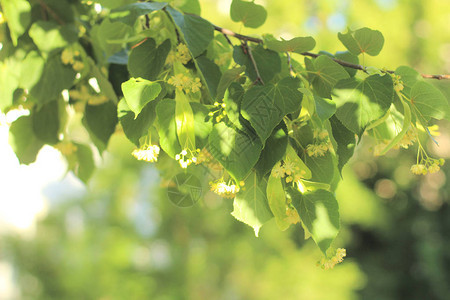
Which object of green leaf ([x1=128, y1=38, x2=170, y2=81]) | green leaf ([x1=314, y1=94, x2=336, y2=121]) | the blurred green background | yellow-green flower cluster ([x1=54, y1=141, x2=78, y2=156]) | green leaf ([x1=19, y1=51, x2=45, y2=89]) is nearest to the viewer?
green leaf ([x1=314, y1=94, x2=336, y2=121])

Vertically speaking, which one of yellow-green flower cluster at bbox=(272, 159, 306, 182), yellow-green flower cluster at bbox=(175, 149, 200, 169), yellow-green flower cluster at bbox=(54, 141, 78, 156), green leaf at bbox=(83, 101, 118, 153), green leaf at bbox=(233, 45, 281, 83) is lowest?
yellow-green flower cluster at bbox=(54, 141, 78, 156)

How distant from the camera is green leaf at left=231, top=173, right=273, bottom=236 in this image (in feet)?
1.36

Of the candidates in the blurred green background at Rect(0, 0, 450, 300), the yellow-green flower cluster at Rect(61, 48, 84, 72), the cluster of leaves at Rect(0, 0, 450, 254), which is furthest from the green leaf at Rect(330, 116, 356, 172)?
the blurred green background at Rect(0, 0, 450, 300)

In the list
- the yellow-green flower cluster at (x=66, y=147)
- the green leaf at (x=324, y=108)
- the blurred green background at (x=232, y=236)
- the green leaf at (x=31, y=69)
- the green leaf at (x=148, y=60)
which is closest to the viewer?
the green leaf at (x=324, y=108)

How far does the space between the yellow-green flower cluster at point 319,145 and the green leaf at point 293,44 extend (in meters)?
0.09

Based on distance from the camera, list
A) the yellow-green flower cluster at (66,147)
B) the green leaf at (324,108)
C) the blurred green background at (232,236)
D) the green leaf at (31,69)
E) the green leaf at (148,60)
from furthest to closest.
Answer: the blurred green background at (232,236)
the yellow-green flower cluster at (66,147)
the green leaf at (31,69)
the green leaf at (148,60)
the green leaf at (324,108)

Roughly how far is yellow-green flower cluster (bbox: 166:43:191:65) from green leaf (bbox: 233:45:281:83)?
51mm

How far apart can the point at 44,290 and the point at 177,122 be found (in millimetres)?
2598

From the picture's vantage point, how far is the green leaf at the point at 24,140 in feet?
2.11

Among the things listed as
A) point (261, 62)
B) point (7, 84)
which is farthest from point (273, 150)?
point (7, 84)

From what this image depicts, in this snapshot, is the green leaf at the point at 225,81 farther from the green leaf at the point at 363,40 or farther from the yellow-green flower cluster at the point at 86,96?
the yellow-green flower cluster at the point at 86,96

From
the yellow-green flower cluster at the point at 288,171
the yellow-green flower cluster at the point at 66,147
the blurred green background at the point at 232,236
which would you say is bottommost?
the blurred green background at the point at 232,236

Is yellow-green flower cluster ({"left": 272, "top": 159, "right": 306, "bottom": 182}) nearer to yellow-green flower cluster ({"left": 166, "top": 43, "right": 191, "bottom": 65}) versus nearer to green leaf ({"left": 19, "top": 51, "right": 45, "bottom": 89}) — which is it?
yellow-green flower cluster ({"left": 166, "top": 43, "right": 191, "bottom": 65})

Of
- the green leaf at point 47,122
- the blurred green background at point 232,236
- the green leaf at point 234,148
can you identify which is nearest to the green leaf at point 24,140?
the green leaf at point 47,122
